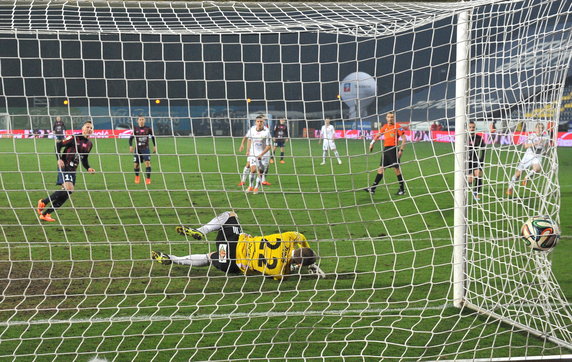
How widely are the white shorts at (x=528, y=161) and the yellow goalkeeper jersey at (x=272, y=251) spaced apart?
1.95 metres

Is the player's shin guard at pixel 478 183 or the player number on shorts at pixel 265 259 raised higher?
the player's shin guard at pixel 478 183

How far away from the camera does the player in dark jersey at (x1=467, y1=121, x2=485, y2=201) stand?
17.0 feet

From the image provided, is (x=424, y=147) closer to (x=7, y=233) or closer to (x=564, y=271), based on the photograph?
(x=564, y=271)

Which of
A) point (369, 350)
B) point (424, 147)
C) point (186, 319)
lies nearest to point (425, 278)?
point (424, 147)

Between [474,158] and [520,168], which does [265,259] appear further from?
[520,168]

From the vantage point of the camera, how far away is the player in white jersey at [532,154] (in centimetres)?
501

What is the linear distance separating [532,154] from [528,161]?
0.07 m

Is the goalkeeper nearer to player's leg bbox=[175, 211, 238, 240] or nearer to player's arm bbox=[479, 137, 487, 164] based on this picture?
player's leg bbox=[175, 211, 238, 240]

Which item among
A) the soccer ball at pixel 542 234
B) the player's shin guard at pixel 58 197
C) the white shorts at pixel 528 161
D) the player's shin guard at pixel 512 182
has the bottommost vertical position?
the player's shin guard at pixel 58 197

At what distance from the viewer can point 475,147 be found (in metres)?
5.15

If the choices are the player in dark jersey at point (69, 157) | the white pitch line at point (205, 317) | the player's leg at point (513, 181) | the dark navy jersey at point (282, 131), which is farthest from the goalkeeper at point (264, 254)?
the player in dark jersey at point (69, 157)

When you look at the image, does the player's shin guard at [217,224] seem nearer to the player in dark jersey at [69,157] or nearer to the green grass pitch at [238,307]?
the green grass pitch at [238,307]

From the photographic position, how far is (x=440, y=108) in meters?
5.75

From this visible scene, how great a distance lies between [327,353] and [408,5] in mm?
3003
